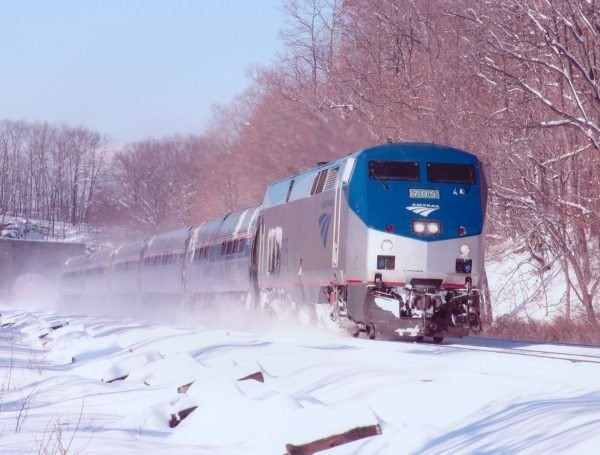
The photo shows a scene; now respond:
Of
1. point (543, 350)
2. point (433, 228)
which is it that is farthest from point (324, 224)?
point (543, 350)

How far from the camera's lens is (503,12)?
71.4 feet

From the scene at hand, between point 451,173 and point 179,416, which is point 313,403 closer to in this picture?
point 179,416

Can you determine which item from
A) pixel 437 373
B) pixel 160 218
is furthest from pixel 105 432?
pixel 160 218

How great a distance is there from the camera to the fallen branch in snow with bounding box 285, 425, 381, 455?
625 centimetres

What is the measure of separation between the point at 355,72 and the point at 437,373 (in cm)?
1993

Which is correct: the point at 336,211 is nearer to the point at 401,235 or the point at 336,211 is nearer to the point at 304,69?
the point at 401,235

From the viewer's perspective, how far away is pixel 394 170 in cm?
1523

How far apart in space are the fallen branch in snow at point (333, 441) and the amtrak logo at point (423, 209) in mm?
8699

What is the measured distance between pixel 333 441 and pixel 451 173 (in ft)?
31.8

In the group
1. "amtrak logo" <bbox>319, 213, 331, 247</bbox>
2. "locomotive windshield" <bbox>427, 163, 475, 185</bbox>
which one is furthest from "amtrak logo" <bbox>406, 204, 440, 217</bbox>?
"amtrak logo" <bbox>319, 213, 331, 247</bbox>

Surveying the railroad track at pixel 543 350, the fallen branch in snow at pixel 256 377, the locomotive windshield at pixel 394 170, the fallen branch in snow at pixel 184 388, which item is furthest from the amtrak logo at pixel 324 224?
the fallen branch in snow at pixel 184 388

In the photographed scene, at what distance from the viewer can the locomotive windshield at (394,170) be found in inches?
593

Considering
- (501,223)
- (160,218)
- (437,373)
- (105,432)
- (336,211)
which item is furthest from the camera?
(160,218)

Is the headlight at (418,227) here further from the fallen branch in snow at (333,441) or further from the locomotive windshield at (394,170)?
the fallen branch in snow at (333,441)
